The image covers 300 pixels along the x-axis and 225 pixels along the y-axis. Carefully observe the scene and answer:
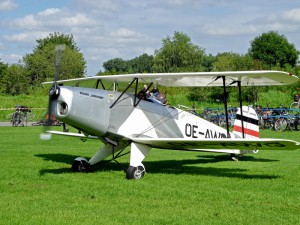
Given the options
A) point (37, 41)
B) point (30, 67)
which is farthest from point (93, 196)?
point (37, 41)

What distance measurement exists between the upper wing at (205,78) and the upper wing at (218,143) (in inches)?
52.7

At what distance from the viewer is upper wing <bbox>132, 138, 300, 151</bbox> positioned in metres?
9.36

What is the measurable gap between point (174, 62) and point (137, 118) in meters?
69.5

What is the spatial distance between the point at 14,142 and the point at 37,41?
78057mm

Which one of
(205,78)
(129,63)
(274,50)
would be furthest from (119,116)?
(129,63)

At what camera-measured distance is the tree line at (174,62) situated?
46.7 meters

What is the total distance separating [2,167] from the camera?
11.2 meters

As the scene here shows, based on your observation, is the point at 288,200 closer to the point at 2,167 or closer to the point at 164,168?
the point at 164,168

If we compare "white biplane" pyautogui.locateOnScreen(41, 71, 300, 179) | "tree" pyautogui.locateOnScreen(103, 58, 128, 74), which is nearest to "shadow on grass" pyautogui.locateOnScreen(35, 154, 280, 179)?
"white biplane" pyautogui.locateOnScreen(41, 71, 300, 179)

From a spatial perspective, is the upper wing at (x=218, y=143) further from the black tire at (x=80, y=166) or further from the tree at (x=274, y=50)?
the tree at (x=274, y=50)

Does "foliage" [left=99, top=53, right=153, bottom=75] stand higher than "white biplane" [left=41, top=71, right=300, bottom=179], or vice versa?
"foliage" [left=99, top=53, right=153, bottom=75]

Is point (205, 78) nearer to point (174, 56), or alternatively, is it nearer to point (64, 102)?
point (64, 102)

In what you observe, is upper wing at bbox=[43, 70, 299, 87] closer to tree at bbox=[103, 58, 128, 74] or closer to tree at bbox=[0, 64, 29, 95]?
tree at bbox=[0, 64, 29, 95]

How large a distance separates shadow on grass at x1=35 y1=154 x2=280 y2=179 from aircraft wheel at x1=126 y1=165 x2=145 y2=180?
107 centimetres
